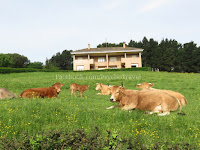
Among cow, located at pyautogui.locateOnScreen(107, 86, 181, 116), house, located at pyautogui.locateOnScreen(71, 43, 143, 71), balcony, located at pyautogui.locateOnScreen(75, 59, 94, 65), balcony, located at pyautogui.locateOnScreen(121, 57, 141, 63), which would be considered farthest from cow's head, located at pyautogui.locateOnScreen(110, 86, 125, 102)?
balcony, located at pyautogui.locateOnScreen(121, 57, 141, 63)

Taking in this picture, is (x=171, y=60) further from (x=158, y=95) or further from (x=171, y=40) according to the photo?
(x=158, y=95)

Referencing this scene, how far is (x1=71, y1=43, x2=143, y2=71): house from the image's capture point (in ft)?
175

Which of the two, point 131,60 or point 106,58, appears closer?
point 131,60

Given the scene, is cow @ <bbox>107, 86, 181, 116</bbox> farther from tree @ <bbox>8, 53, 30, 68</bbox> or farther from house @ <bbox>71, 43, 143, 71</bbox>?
tree @ <bbox>8, 53, 30, 68</bbox>

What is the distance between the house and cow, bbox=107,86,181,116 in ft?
146

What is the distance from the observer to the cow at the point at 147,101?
7613 millimetres

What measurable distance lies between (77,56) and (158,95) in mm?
50328

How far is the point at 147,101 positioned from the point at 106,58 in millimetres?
47473

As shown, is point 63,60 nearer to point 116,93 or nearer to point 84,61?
point 84,61

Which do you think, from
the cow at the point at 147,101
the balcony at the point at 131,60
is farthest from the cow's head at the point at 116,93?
the balcony at the point at 131,60

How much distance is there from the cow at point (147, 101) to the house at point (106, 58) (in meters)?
44.5

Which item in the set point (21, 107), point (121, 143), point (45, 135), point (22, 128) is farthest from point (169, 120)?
point (21, 107)

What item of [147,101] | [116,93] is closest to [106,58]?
[116,93]

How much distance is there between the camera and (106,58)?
2168 inches
